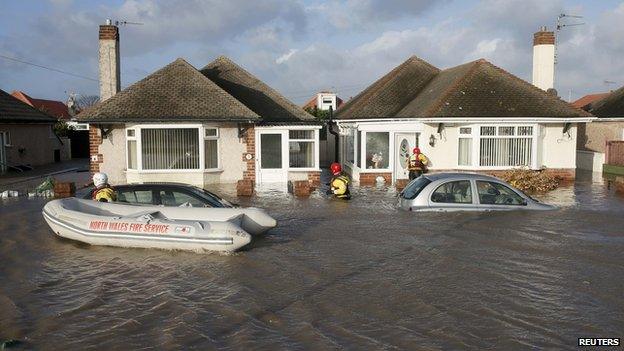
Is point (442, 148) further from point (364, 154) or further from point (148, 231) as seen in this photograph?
point (148, 231)

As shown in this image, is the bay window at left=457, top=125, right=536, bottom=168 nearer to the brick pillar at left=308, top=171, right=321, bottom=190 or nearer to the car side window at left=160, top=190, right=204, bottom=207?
the brick pillar at left=308, top=171, right=321, bottom=190

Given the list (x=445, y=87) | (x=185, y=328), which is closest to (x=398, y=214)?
(x=185, y=328)

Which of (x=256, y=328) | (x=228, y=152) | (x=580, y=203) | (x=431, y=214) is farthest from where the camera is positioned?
(x=228, y=152)

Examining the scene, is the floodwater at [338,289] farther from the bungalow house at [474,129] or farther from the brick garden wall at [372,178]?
the brick garden wall at [372,178]

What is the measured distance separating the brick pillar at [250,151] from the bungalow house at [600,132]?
15.7m

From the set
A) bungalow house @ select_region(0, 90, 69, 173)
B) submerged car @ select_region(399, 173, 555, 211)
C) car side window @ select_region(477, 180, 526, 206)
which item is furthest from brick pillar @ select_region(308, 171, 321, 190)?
bungalow house @ select_region(0, 90, 69, 173)

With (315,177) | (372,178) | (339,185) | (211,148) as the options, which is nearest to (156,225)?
(339,185)

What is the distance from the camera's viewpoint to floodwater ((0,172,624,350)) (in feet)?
21.5

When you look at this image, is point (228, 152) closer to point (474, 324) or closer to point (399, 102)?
point (399, 102)

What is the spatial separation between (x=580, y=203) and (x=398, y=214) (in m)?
5.71

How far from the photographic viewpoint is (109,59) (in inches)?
927

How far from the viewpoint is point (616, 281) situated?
8633 millimetres

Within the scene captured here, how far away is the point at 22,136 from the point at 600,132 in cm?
2846

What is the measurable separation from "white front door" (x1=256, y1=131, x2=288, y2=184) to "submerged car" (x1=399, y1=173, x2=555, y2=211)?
9.13 meters
